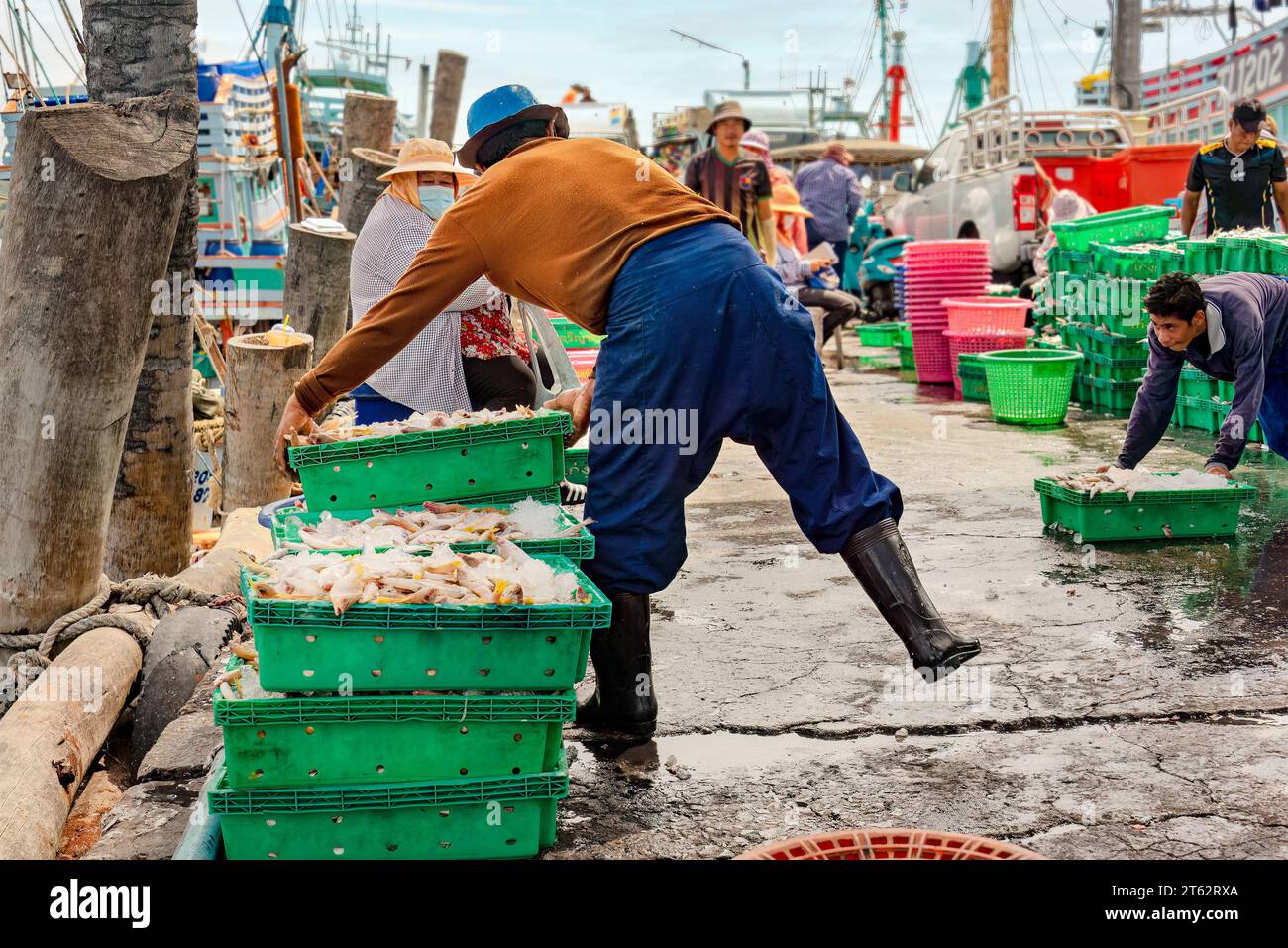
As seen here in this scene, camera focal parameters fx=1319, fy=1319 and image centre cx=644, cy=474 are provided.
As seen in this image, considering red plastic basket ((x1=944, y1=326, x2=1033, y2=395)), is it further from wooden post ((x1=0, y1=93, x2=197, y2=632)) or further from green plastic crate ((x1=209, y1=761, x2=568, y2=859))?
green plastic crate ((x1=209, y1=761, x2=568, y2=859))

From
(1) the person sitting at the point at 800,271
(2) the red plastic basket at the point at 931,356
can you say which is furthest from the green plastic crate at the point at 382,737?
(2) the red plastic basket at the point at 931,356

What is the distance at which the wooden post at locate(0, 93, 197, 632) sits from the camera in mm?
4840

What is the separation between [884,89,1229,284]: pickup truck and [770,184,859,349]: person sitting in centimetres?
396

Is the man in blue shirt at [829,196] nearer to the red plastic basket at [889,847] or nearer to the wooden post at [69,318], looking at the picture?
the wooden post at [69,318]

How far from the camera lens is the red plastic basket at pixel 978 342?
11.9 m

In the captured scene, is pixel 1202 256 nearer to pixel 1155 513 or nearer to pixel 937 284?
pixel 937 284

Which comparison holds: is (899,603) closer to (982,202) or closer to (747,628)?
(747,628)

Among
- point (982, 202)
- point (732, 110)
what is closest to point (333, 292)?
point (732, 110)

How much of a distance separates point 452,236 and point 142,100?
2096mm

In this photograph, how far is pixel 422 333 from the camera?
5637 mm

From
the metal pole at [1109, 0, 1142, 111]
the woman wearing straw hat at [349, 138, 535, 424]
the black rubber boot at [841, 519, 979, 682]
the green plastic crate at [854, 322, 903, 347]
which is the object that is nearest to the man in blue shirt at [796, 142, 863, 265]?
the green plastic crate at [854, 322, 903, 347]

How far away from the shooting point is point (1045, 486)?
668cm

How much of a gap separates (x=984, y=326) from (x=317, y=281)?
6318 millimetres

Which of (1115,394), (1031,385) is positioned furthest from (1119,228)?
(1031,385)
